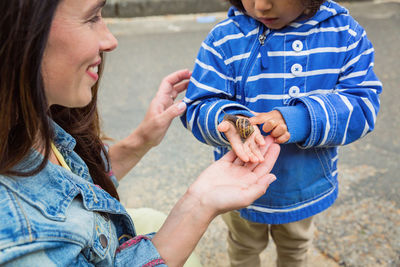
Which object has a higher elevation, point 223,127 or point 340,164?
point 223,127

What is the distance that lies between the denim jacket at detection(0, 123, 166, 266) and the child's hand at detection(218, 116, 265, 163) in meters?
0.37

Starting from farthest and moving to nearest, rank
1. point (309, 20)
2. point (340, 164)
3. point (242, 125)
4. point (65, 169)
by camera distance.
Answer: point (340, 164)
point (309, 20)
point (242, 125)
point (65, 169)

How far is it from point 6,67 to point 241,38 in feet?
2.52

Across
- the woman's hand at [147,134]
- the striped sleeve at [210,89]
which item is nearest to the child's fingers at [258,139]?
the striped sleeve at [210,89]

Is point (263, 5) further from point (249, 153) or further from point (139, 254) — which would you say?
point (139, 254)

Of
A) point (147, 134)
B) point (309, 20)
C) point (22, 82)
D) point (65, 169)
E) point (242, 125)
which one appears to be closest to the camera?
point (22, 82)

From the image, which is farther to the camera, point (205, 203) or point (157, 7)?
point (157, 7)

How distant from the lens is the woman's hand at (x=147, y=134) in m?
1.68

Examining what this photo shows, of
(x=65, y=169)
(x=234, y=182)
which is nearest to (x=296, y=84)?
(x=234, y=182)

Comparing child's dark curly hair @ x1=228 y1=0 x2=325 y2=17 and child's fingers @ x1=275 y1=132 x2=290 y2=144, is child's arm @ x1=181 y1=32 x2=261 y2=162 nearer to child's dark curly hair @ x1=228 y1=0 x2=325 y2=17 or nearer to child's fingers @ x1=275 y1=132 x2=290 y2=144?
child's fingers @ x1=275 y1=132 x2=290 y2=144

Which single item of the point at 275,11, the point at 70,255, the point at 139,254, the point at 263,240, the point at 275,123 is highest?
the point at 275,11

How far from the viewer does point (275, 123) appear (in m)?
1.29

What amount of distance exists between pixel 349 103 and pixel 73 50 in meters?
0.83

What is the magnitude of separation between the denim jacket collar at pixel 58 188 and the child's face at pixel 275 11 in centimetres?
69
